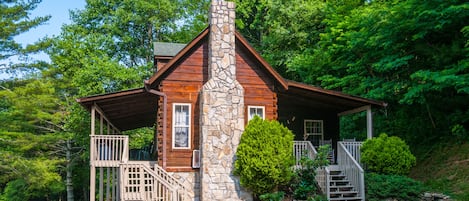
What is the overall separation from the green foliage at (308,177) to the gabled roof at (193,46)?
2.62 meters

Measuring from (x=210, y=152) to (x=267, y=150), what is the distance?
5.58 ft

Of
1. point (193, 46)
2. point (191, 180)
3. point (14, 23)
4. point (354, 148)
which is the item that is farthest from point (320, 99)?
point (14, 23)

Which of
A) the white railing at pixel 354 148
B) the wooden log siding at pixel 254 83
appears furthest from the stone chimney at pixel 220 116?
the white railing at pixel 354 148

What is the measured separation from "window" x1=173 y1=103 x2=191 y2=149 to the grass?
755cm

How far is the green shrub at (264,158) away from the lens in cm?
1203

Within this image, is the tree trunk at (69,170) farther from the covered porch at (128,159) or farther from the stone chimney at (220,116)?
the stone chimney at (220,116)

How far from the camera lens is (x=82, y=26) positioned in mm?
30781

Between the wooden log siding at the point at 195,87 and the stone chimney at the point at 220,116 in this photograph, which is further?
the wooden log siding at the point at 195,87

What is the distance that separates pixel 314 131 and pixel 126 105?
736 centimetres

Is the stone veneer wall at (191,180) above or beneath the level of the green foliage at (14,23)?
beneath

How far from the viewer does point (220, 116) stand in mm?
12797

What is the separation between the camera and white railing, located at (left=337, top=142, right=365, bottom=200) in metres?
12.7

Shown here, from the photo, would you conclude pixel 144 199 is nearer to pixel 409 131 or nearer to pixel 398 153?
pixel 398 153

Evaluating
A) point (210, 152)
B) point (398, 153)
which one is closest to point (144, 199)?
point (210, 152)
